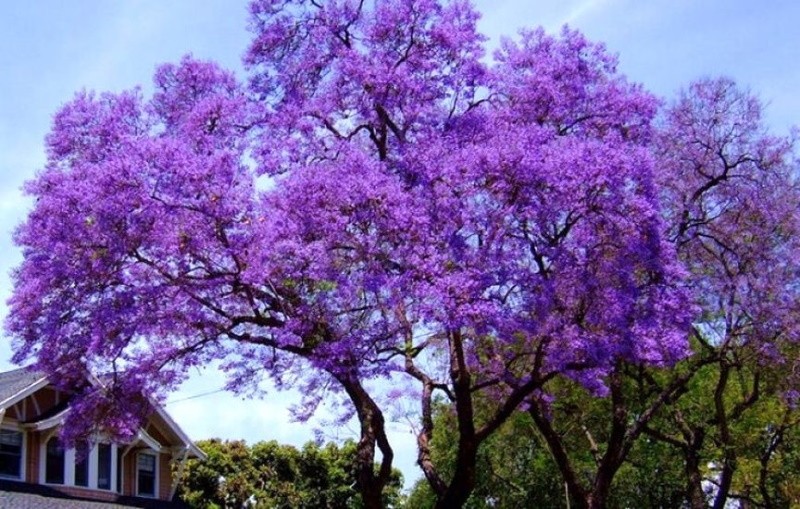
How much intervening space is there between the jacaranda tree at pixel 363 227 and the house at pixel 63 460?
800 cm

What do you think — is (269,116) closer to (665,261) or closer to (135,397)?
(135,397)

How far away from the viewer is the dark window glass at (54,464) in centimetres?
2892

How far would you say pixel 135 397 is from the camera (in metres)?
19.8

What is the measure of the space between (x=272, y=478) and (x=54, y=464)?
42.8 feet

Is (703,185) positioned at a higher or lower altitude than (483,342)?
higher

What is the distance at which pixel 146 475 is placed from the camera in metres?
32.3

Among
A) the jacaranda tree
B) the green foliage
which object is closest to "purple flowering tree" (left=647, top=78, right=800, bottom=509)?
the jacaranda tree

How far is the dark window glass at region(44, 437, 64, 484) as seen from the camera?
1139 inches

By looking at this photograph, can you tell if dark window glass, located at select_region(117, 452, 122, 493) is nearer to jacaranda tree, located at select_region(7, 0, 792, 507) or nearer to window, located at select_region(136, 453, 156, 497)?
window, located at select_region(136, 453, 156, 497)

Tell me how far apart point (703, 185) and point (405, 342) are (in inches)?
299

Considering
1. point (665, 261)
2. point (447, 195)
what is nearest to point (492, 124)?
point (447, 195)

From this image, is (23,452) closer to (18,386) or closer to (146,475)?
(18,386)

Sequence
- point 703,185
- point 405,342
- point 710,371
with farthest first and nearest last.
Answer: point 710,371 < point 703,185 < point 405,342

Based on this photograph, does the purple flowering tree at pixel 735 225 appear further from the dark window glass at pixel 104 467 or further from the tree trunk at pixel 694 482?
the dark window glass at pixel 104 467
